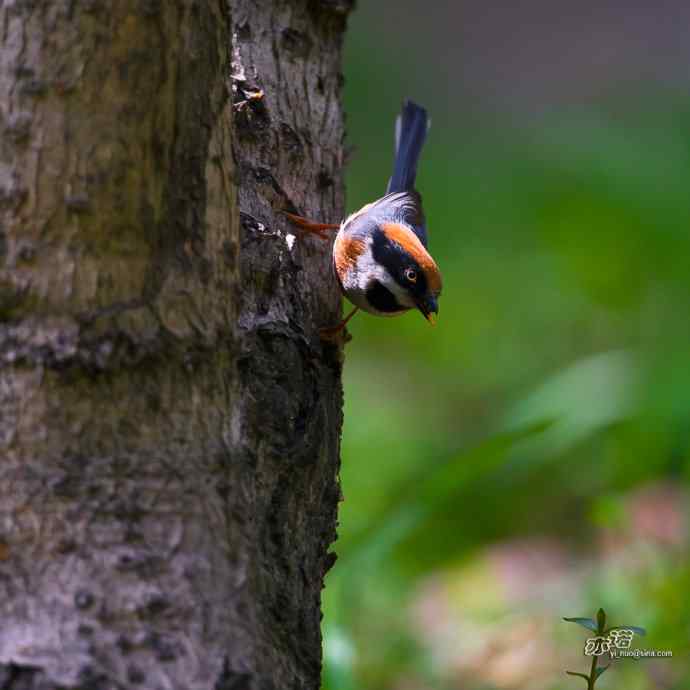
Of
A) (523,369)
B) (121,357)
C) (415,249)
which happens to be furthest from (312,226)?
(523,369)

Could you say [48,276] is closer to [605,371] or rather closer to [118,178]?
[118,178]

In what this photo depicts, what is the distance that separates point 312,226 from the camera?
3043 mm

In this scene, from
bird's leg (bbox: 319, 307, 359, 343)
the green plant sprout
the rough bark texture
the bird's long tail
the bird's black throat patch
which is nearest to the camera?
the rough bark texture

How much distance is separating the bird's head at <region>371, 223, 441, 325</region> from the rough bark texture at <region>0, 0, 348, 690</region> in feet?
6.30

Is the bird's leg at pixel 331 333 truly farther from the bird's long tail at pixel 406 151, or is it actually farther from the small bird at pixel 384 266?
the bird's long tail at pixel 406 151

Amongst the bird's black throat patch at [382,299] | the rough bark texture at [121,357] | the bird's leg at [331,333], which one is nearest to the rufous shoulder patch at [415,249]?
the bird's black throat patch at [382,299]

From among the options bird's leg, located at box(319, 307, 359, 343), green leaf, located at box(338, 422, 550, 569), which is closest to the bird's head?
green leaf, located at box(338, 422, 550, 569)

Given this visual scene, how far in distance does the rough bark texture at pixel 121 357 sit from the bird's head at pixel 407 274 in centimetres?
192

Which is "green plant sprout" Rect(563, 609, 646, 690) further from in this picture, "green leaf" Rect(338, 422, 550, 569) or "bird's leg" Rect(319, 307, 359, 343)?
"bird's leg" Rect(319, 307, 359, 343)

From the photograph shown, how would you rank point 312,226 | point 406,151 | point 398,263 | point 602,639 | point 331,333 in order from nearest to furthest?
point 602,639 → point 331,333 → point 312,226 → point 398,263 → point 406,151

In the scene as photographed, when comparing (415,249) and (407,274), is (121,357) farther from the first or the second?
(415,249)

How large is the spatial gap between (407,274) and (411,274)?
1 centimetres

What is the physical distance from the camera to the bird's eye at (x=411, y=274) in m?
3.94

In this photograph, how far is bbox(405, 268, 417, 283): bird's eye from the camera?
3.94 metres
